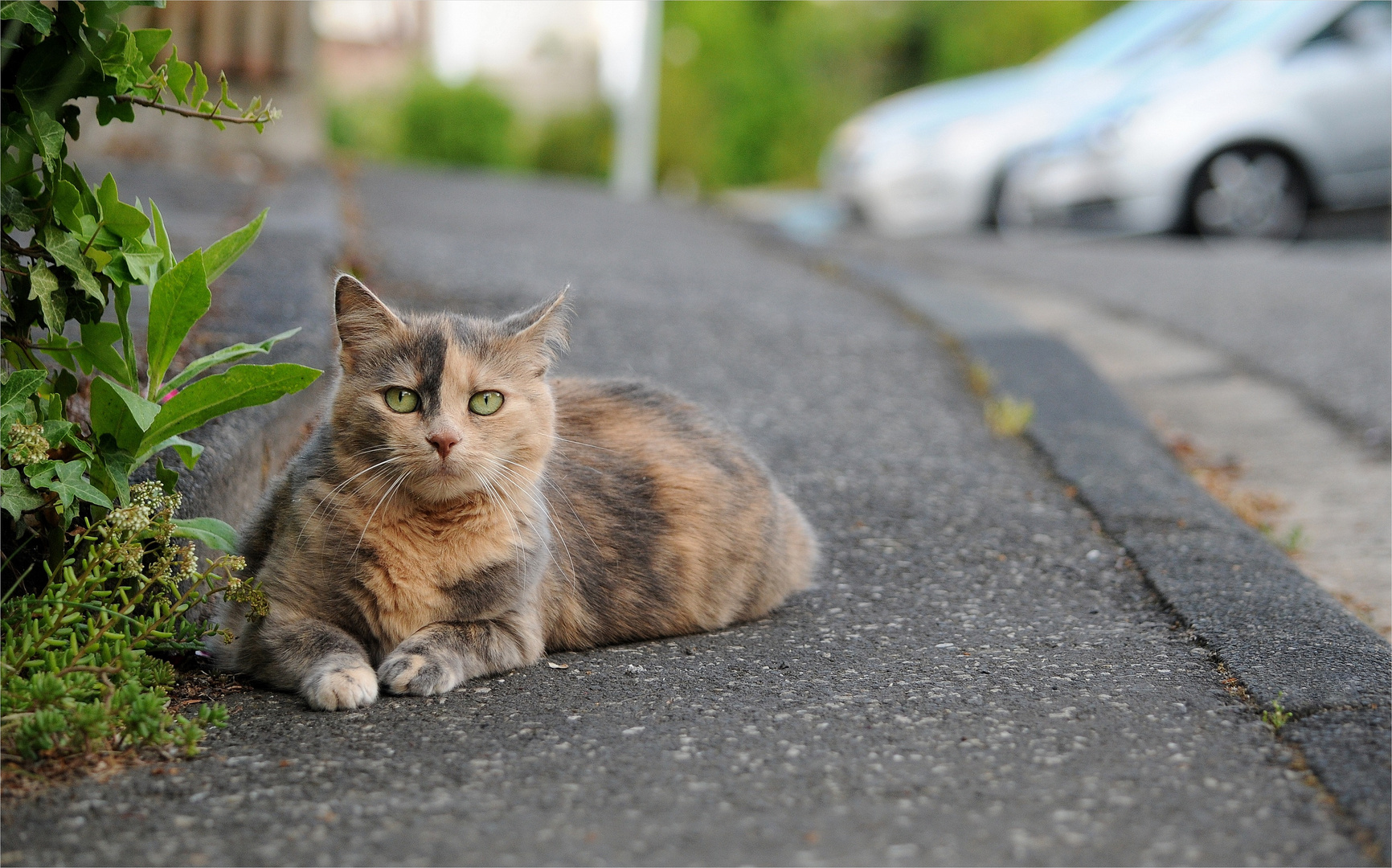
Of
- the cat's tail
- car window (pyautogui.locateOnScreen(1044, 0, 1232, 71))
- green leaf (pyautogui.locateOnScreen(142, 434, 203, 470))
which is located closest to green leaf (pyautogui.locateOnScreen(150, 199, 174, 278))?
green leaf (pyautogui.locateOnScreen(142, 434, 203, 470))

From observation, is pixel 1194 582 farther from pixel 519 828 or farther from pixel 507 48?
pixel 507 48

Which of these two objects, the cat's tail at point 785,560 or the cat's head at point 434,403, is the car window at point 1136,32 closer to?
the cat's tail at point 785,560

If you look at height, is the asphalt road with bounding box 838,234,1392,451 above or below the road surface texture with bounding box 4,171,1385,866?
above

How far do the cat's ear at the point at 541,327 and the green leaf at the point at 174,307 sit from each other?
656 mm

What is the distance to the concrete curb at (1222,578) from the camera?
2.45m

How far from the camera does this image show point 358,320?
9.13 feet

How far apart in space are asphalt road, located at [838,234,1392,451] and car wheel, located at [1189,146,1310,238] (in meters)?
0.18

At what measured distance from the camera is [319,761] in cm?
235

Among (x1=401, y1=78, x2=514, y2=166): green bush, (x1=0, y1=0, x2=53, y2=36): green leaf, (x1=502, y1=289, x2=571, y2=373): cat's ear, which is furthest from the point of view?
(x1=401, y1=78, x2=514, y2=166): green bush

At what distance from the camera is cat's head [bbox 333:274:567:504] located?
267cm

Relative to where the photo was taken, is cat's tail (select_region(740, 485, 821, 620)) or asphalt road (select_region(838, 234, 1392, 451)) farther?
asphalt road (select_region(838, 234, 1392, 451))

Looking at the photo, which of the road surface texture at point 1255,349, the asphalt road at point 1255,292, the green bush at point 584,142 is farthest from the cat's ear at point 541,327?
the green bush at point 584,142

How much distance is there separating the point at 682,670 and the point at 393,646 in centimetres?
65

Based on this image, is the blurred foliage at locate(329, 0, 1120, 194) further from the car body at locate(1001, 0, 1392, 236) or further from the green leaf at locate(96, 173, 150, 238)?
the green leaf at locate(96, 173, 150, 238)
